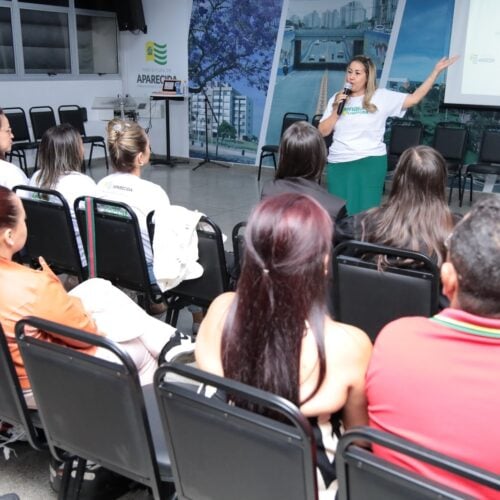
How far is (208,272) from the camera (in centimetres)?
265

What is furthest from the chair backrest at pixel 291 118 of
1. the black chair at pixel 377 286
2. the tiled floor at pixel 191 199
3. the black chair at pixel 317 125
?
the black chair at pixel 377 286

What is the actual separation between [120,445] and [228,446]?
386mm

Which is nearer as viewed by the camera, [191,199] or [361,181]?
[361,181]

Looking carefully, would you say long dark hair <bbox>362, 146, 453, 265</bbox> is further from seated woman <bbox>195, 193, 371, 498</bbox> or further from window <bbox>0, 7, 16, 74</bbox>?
window <bbox>0, 7, 16, 74</bbox>

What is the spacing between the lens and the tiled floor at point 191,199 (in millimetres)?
2029

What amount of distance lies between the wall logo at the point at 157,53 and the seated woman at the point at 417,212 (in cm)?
729

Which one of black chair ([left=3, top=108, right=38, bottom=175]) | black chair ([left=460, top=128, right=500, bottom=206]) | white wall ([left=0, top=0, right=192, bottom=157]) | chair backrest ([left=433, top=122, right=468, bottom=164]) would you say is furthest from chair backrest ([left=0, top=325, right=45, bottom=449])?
white wall ([left=0, top=0, right=192, bottom=157])

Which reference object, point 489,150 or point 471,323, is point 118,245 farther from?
point 489,150

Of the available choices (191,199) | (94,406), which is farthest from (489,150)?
(94,406)

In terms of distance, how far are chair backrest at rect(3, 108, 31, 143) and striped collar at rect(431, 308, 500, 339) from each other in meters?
7.30

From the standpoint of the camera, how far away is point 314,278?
1.25 metres

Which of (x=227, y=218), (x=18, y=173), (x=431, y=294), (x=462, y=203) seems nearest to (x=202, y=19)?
(x=227, y=218)

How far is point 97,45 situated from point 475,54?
5660mm

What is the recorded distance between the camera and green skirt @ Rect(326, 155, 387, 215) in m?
4.02
